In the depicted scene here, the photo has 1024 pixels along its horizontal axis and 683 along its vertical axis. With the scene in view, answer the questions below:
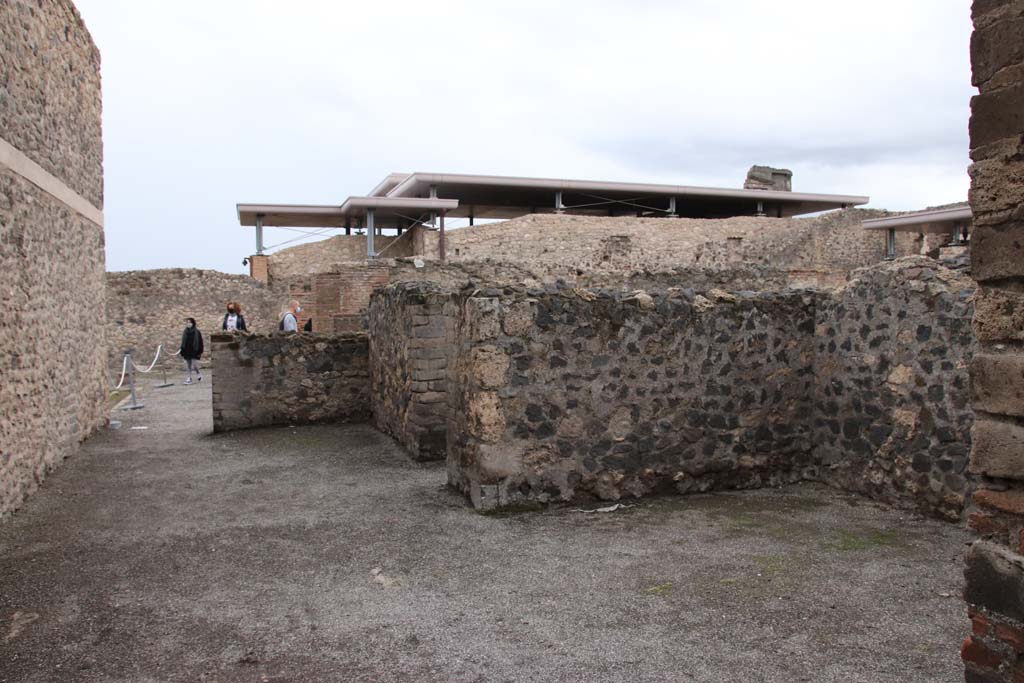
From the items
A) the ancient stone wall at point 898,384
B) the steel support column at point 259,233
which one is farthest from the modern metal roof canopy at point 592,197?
the ancient stone wall at point 898,384

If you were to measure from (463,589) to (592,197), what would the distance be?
2735 centimetres

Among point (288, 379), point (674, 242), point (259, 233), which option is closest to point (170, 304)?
point (259, 233)

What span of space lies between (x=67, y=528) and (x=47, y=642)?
221cm

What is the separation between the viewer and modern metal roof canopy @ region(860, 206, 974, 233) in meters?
21.9

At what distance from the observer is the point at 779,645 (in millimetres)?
3389

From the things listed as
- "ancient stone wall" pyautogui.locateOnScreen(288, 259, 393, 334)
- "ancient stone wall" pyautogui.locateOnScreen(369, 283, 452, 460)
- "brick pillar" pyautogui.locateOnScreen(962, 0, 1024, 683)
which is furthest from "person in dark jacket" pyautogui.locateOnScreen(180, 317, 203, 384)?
"brick pillar" pyautogui.locateOnScreen(962, 0, 1024, 683)

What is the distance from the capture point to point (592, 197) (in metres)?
30.4

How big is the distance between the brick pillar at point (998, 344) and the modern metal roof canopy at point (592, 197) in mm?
23936

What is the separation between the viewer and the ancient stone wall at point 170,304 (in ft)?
68.8

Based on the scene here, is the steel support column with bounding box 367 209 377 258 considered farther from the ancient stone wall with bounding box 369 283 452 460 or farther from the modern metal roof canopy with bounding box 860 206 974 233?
the modern metal roof canopy with bounding box 860 206 974 233

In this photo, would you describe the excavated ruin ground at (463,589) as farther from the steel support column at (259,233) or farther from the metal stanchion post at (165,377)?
the steel support column at (259,233)

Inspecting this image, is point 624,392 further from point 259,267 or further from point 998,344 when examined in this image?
point 259,267

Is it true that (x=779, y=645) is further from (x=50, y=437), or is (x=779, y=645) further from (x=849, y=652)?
(x=50, y=437)

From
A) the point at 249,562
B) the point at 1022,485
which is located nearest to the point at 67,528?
the point at 249,562
